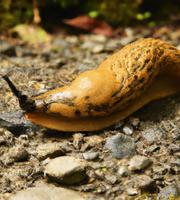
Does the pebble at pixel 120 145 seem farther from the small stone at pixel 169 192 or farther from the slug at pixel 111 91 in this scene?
the small stone at pixel 169 192

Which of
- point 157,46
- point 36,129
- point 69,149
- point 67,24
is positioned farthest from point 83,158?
point 67,24

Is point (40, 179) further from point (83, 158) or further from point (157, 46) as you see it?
point (157, 46)

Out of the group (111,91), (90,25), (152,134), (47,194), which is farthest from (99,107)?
(90,25)

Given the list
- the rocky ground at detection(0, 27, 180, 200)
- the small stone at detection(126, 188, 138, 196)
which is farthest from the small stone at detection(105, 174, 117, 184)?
the small stone at detection(126, 188, 138, 196)

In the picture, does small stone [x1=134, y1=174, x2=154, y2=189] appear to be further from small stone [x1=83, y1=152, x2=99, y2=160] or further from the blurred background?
the blurred background

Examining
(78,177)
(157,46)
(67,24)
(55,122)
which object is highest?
(67,24)

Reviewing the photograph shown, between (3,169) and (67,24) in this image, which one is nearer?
(3,169)
